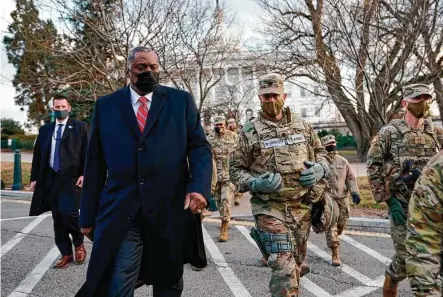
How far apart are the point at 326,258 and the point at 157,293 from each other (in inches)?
141

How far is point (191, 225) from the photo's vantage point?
3.00m

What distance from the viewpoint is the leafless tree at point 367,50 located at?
31.2 ft

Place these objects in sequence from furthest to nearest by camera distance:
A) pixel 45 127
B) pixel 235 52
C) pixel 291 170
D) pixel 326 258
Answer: pixel 235 52 → pixel 326 258 → pixel 45 127 → pixel 291 170

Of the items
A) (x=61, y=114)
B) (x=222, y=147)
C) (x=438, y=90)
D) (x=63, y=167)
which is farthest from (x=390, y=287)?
(x=438, y=90)

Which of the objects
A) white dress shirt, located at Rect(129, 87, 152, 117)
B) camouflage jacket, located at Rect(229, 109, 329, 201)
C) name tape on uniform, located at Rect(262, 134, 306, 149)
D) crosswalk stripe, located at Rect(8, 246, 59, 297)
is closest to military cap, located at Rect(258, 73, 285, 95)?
camouflage jacket, located at Rect(229, 109, 329, 201)

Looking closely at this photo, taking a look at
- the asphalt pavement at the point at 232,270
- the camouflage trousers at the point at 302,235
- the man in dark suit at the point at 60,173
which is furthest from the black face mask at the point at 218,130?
the camouflage trousers at the point at 302,235

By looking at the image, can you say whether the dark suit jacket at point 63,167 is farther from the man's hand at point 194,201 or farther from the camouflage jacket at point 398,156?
the camouflage jacket at point 398,156

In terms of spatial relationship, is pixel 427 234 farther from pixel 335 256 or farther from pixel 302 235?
pixel 335 256

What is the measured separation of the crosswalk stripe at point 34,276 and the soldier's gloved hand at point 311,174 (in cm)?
302

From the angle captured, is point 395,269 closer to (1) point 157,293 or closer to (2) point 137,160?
(1) point 157,293

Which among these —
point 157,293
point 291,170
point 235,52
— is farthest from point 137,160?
point 235,52

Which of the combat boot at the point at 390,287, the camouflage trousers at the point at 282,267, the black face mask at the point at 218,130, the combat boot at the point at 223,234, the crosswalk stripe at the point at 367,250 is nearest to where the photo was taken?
the camouflage trousers at the point at 282,267

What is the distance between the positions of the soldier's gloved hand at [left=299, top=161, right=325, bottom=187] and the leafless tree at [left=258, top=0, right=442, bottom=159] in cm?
Result: 631

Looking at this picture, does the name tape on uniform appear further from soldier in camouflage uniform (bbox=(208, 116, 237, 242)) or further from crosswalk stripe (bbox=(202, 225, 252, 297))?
soldier in camouflage uniform (bbox=(208, 116, 237, 242))
